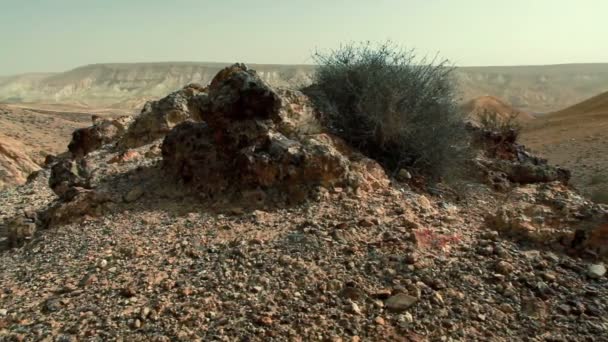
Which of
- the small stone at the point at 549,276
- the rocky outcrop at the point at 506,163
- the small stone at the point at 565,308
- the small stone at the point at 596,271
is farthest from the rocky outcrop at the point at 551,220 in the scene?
the small stone at the point at 565,308

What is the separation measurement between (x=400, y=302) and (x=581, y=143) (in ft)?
55.9

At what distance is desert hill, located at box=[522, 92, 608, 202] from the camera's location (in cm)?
1225

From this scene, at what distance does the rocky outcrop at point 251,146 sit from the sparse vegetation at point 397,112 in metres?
0.48

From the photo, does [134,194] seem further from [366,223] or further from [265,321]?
[265,321]

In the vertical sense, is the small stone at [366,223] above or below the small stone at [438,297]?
above

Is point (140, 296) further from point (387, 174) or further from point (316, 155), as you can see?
point (387, 174)

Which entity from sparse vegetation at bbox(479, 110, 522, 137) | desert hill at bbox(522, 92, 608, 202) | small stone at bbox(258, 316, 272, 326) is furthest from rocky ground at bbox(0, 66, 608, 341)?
desert hill at bbox(522, 92, 608, 202)

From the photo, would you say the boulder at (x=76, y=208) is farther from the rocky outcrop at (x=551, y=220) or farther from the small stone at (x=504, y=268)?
the rocky outcrop at (x=551, y=220)

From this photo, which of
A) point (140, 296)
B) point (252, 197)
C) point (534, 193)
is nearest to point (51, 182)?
point (252, 197)

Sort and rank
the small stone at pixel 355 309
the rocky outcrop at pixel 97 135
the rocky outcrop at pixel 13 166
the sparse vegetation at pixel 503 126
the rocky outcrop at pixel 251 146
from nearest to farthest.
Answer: the small stone at pixel 355 309, the rocky outcrop at pixel 251 146, the sparse vegetation at pixel 503 126, the rocky outcrop at pixel 97 135, the rocky outcrop at pixel 13 166

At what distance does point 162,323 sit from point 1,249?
8.31 ft

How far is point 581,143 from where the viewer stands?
17812 mm

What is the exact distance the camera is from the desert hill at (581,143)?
40.2 feet

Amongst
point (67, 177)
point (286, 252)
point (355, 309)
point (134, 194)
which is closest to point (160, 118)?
point (67, 177)
